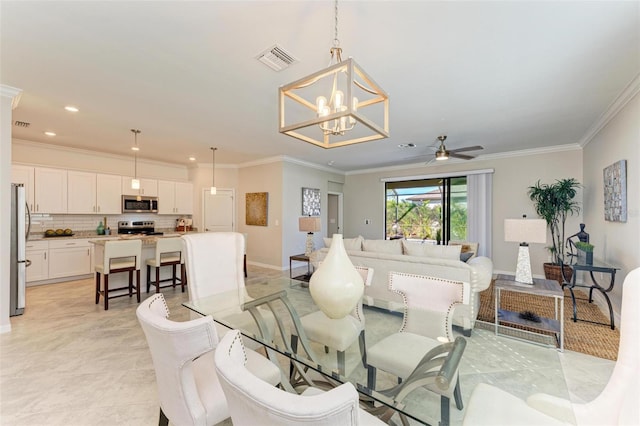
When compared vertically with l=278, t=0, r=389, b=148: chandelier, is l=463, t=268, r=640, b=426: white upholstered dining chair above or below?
below

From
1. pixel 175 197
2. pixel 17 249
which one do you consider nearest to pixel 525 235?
pixel 17 249

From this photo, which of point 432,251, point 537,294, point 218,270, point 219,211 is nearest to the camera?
point 218,270

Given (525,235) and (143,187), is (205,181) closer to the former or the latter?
(143,187)

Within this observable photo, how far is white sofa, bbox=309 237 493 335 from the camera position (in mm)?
2814

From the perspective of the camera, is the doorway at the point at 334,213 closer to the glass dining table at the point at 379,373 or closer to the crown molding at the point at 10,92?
the glass dining table at the point at 379,373

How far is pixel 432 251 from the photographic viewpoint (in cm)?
319

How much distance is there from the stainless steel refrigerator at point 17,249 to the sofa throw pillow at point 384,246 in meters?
4.28

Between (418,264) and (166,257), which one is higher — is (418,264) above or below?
above

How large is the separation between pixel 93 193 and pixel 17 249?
2.46 m

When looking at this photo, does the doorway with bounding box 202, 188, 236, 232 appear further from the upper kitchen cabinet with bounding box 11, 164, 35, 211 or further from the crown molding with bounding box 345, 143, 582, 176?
the crown molding with bounding box 345, 143, 582, 176

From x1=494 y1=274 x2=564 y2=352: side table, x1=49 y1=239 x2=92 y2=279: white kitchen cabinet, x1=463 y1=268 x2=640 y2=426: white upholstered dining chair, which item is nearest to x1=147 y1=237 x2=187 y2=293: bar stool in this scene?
x1=49 y1=239 x2=92 y2=279: white kitchen cabinet

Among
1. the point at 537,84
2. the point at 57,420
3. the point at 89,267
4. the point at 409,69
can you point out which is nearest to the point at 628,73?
the point at 537,84

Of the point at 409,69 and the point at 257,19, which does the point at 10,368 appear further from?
the point at 409,69

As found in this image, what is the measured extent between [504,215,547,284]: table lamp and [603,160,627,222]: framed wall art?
3.93 feet
